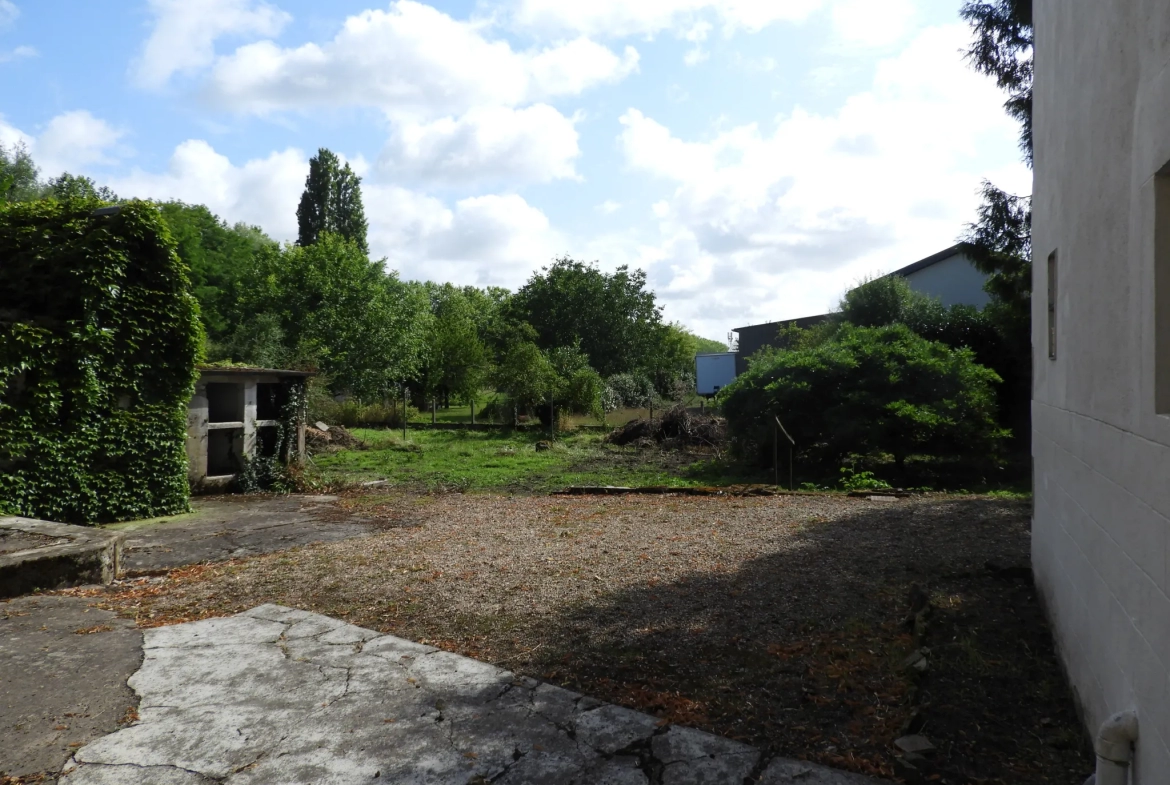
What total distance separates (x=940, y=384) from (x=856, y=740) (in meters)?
12.2

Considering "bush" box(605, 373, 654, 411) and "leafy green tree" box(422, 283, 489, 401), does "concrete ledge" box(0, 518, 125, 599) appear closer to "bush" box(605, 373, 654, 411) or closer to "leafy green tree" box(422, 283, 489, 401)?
"bush" box(605, 373, 654, 411)

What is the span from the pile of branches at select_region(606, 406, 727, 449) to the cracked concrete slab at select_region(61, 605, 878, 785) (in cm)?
1574

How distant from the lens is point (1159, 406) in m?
2.62

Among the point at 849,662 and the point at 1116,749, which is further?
the point at 849,662

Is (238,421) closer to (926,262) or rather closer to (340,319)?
(340,319)

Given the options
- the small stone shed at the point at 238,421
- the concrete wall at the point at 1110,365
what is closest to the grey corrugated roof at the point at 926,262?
the small stone shed at the point at 238,421


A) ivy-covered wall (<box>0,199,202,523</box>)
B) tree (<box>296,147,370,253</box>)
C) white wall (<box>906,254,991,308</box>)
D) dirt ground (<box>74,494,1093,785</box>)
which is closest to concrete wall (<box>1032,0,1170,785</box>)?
dirt ground (<box>74,494,1093,785</box>)

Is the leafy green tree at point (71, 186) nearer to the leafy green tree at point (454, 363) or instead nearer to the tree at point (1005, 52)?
the leafy green tree at point (454, 363)

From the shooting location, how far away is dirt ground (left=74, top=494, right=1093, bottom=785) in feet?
13.1

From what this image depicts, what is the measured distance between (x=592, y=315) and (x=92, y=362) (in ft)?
99.5

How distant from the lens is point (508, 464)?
1772 cm

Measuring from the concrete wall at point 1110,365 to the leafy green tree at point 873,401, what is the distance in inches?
356

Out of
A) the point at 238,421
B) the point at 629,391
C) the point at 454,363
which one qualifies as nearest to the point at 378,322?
the point at 454,363

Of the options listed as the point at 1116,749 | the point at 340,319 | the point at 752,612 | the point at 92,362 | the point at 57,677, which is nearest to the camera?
the point at 1116,749
